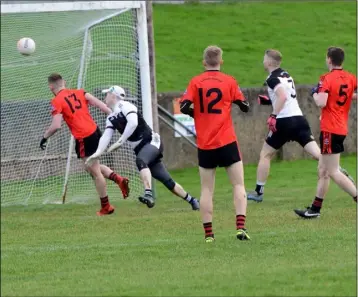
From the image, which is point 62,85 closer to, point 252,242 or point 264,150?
point 264,150

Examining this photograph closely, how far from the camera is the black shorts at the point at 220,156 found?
1145 centimetres

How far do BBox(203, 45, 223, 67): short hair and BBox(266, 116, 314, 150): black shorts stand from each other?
395cm

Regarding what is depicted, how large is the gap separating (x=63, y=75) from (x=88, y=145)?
10.5 ft

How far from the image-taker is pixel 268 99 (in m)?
14.8

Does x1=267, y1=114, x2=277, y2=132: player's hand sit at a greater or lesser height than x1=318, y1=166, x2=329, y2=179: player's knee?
greater

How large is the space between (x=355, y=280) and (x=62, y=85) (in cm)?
796

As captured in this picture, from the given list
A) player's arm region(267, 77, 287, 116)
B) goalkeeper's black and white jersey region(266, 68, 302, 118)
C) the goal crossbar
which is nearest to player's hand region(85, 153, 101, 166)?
goalkeeper's black and white jersey region(266, 68, 302, 118)

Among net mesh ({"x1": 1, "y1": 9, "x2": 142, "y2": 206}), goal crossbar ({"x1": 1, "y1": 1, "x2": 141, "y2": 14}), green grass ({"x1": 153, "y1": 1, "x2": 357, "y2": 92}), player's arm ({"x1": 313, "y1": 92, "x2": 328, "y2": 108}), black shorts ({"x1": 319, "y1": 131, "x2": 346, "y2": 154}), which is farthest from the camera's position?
green grass ({"x1": 153, "y1": 1, "x2": 357, "y2": 92})

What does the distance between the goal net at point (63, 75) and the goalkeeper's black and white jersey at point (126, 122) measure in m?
2.11

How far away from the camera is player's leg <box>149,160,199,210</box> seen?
50.4 ft

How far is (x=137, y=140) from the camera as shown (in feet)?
50.3

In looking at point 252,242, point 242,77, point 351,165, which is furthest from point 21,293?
point 242,77

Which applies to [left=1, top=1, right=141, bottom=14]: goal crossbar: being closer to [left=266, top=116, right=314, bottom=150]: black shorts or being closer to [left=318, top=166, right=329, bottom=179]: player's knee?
[left=266, top=116, right=314, bottom=150]: black shorts

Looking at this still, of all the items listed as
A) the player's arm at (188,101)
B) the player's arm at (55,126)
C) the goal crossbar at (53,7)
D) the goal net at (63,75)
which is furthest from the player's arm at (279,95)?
the goal crossbar at (53,7)
